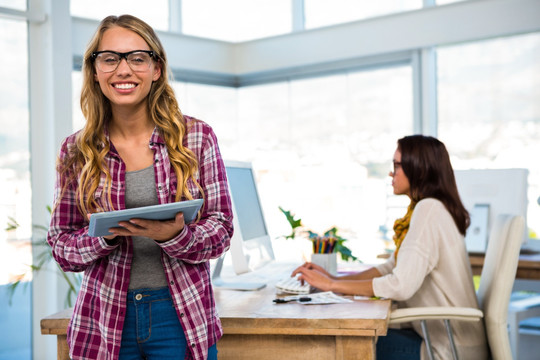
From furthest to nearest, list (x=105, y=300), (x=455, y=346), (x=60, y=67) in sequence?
(x=60, y=67)
(x=455, y=346)
(x=105, y=300)

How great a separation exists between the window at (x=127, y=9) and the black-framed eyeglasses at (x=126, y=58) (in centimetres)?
351

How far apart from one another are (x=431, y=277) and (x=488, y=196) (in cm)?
129

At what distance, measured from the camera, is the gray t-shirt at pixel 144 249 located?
132 centimetres

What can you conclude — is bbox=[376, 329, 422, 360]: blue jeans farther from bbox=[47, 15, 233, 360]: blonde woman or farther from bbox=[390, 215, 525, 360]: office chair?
bbox=[47, 15, 233, 360]: blonde woman

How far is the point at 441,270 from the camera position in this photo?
7.29 ft

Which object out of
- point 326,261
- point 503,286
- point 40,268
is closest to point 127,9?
point 40,268

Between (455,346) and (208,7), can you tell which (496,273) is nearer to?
(455,346)

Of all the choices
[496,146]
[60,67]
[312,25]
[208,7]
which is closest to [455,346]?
[496,146]

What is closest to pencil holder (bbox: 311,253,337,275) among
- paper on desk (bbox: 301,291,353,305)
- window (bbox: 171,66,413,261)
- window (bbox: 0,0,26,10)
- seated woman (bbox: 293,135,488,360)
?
seated woman (bbox: 293,135,488,360)

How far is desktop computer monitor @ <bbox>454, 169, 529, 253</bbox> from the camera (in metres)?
3.27

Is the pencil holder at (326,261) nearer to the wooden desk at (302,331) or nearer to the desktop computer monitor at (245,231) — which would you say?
the desktop computer monitor at (245,231)

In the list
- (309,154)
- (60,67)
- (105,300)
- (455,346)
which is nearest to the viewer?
(105,300)

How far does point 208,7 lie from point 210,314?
15.0 feet

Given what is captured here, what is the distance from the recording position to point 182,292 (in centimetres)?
129
